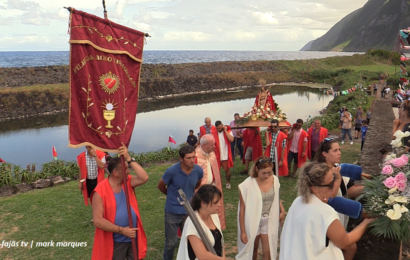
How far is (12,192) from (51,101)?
22.5 meters

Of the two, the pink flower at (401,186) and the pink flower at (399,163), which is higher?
the pink flower at (399,163)

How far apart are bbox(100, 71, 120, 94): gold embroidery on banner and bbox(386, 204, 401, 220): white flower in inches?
110

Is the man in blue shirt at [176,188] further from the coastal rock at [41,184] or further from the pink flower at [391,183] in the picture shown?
the coastal rock at [41,184]

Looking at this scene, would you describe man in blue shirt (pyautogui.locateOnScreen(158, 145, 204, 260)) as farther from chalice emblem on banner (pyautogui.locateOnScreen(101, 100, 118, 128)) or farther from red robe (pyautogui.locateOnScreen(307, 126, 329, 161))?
red robe (pyautogui.locateOnScreen(307, 126, 329, 161))

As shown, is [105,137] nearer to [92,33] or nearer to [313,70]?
[92,33]

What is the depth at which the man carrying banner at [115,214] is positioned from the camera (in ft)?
11.8

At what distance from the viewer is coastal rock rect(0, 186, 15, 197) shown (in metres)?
9.91

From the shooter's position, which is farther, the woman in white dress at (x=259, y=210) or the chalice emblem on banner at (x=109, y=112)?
the woman in white dress at (x=259, y=210)

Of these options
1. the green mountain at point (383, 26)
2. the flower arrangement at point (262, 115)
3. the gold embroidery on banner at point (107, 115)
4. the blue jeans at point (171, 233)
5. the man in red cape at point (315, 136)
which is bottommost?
the blue jeans at point (171, 233)

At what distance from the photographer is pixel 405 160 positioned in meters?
3.06

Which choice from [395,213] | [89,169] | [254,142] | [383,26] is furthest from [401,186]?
[383,26]

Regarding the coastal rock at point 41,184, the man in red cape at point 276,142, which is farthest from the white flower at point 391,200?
the coastal rock at point 41,184

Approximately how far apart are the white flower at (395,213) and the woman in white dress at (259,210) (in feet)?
5.32

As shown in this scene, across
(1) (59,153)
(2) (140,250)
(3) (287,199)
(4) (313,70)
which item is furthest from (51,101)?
(4) (313,70)
